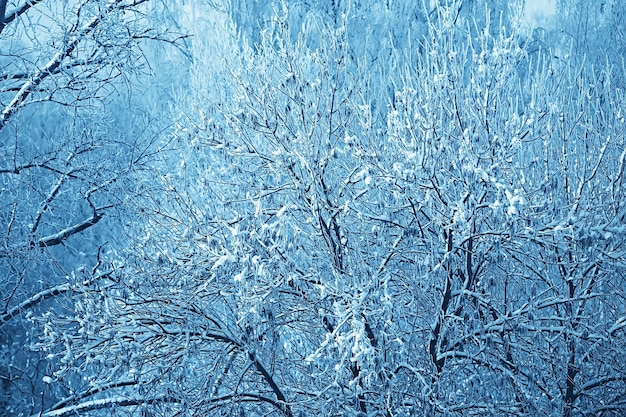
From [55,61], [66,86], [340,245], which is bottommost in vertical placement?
[340,245]

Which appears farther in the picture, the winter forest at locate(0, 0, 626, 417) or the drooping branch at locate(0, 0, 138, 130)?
the drooping branch at locate(0, 0, 138, 130)

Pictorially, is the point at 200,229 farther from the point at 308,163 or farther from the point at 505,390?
the point at 505,390

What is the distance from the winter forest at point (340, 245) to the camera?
5555 millimetres

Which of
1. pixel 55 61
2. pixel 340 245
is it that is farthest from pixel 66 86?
pixel 340 245

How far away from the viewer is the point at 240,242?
17.8ft

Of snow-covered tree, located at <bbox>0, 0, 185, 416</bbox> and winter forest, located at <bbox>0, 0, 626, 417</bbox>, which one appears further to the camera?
snow-covered tree, located at <bbox>0, 0, 185, 416</bbox>

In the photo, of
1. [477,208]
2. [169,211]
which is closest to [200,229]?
[169,211]

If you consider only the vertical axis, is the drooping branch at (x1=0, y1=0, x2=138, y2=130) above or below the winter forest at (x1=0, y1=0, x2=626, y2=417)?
above

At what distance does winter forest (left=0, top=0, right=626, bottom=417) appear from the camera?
219 inches

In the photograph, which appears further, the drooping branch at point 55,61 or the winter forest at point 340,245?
the drooping branch at point 55,61

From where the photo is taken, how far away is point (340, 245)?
6.29 metres

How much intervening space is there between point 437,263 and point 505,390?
1224mm

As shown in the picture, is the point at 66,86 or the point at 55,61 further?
the point at 66,86

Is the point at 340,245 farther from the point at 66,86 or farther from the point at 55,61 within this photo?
the point at 55,61
